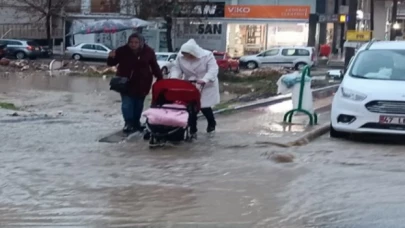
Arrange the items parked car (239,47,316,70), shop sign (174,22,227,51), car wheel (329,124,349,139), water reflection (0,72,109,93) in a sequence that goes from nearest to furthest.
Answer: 1. car wheel (329,124,349,139)
2. water reflection (0,72,109,93)
3. parked car (239,47,316,70)
4. shop sign (174,22,227,51)

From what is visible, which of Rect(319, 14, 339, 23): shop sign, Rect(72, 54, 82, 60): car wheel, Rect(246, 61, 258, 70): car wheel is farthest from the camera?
Rect(319, 14, 339, 23): shop sign

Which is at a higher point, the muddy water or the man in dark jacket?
the man in dark jacket

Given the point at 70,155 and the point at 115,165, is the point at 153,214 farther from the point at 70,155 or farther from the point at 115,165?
the point at 70,155

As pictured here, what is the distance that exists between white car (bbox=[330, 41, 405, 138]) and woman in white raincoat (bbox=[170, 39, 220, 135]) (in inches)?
67.8

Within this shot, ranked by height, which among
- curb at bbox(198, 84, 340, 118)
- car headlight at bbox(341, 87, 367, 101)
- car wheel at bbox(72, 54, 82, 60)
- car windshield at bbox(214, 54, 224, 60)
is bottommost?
car wheel at bbox(72, 54, 82, 60)

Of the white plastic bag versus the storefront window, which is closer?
the white plastic bag

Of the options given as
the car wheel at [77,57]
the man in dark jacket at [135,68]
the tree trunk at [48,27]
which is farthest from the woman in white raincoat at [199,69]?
the tree trunk at [48,27]

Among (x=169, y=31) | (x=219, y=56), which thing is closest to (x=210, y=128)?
(x=219, y=56)

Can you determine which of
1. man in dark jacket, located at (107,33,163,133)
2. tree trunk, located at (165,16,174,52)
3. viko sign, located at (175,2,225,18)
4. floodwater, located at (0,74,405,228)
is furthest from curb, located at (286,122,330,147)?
viko sign, located at (175,2,225,18)

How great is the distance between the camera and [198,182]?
898 cm

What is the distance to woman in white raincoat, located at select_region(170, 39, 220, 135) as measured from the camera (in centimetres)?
1203

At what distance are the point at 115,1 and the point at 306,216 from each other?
2164 inches

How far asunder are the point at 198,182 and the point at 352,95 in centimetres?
379

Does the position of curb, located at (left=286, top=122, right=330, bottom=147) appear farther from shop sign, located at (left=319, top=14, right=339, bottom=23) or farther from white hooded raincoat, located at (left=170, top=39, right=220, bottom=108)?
shop sign, located at (left=319, top=14, right=339, bottom=23)
